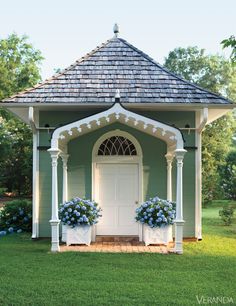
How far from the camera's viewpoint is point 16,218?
12.5 meters

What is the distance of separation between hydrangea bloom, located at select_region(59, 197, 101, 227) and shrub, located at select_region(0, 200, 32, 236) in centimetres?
307

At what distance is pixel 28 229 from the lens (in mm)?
12156

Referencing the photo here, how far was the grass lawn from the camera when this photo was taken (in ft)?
19.0

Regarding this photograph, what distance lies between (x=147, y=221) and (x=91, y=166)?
88.3 inches

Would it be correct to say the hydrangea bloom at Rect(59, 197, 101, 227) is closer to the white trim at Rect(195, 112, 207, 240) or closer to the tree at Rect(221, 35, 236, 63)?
the white trim at Rect(195, 112, 207, 240)

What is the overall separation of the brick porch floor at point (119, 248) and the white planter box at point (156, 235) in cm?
12

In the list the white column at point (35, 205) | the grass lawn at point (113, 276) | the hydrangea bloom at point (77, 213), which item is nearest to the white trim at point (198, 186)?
the grass lawn at point (113, 276)

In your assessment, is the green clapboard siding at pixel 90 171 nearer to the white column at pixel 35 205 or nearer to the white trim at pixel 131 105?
the white column at pixel 35 205

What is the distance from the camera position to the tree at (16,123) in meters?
26.4

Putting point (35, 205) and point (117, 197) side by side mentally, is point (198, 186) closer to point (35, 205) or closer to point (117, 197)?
point (117, 197)

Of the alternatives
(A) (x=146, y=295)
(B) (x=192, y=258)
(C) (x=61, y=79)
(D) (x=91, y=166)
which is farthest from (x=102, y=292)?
(C) (x=61, y=79)

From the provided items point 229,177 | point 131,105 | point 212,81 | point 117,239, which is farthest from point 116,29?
point 212,81

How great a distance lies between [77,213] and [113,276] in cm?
271

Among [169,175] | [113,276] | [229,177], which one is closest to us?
[113,276]
